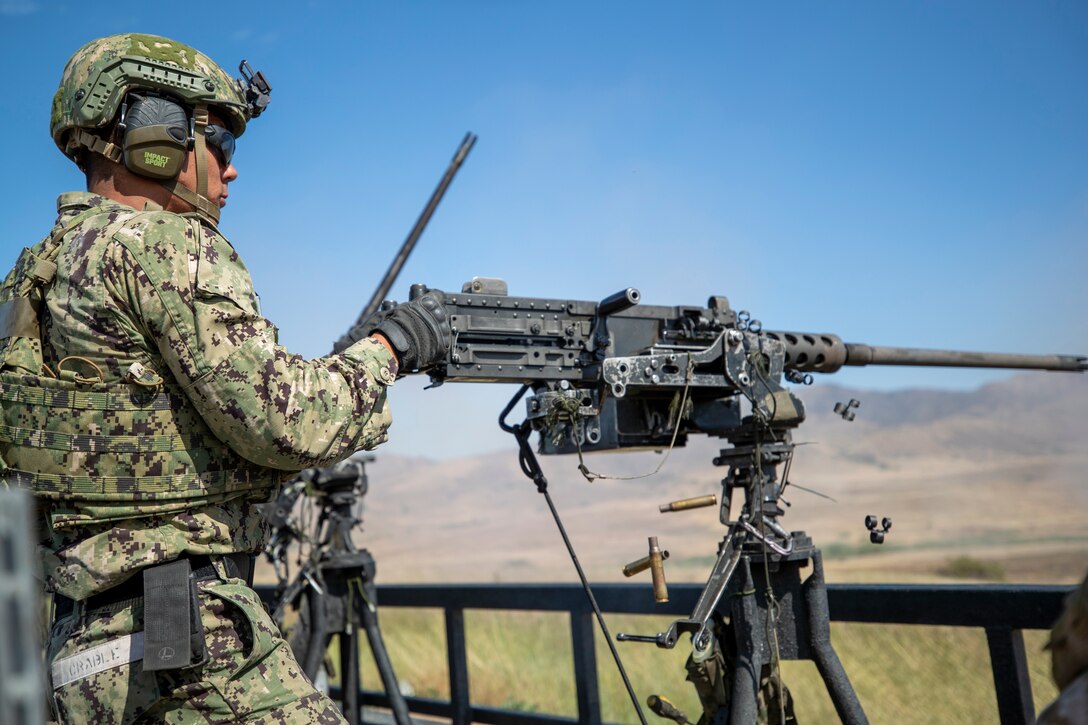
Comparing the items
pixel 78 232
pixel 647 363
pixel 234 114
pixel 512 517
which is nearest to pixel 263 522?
pixel 78 232

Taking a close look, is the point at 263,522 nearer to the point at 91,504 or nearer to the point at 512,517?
the point at 91,504

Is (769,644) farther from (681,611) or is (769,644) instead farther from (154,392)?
(154,392)

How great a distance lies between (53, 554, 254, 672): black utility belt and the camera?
2418mm

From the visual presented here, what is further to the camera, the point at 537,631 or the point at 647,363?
the point at 537,631

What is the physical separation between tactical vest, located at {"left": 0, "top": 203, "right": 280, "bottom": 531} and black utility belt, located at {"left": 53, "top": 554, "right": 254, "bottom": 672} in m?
0.16

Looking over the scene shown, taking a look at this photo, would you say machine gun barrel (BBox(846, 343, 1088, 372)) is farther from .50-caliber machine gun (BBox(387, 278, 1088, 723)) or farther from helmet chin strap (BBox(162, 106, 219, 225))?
helmet chin strap (BBox(162, 106, 219, 225))

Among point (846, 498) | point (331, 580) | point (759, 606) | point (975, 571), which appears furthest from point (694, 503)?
point (846, 498)

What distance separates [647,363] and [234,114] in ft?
6.05

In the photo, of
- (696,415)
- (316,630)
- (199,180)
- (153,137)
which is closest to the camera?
(153,137)

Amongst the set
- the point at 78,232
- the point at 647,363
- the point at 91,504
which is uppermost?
the point at 78,232

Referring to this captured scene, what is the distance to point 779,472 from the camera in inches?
169

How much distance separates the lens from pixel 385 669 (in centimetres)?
557

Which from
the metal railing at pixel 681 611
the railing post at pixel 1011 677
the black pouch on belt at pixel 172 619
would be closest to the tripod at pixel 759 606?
the metal railing at pixel 681 611

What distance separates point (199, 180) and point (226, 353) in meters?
0.71
